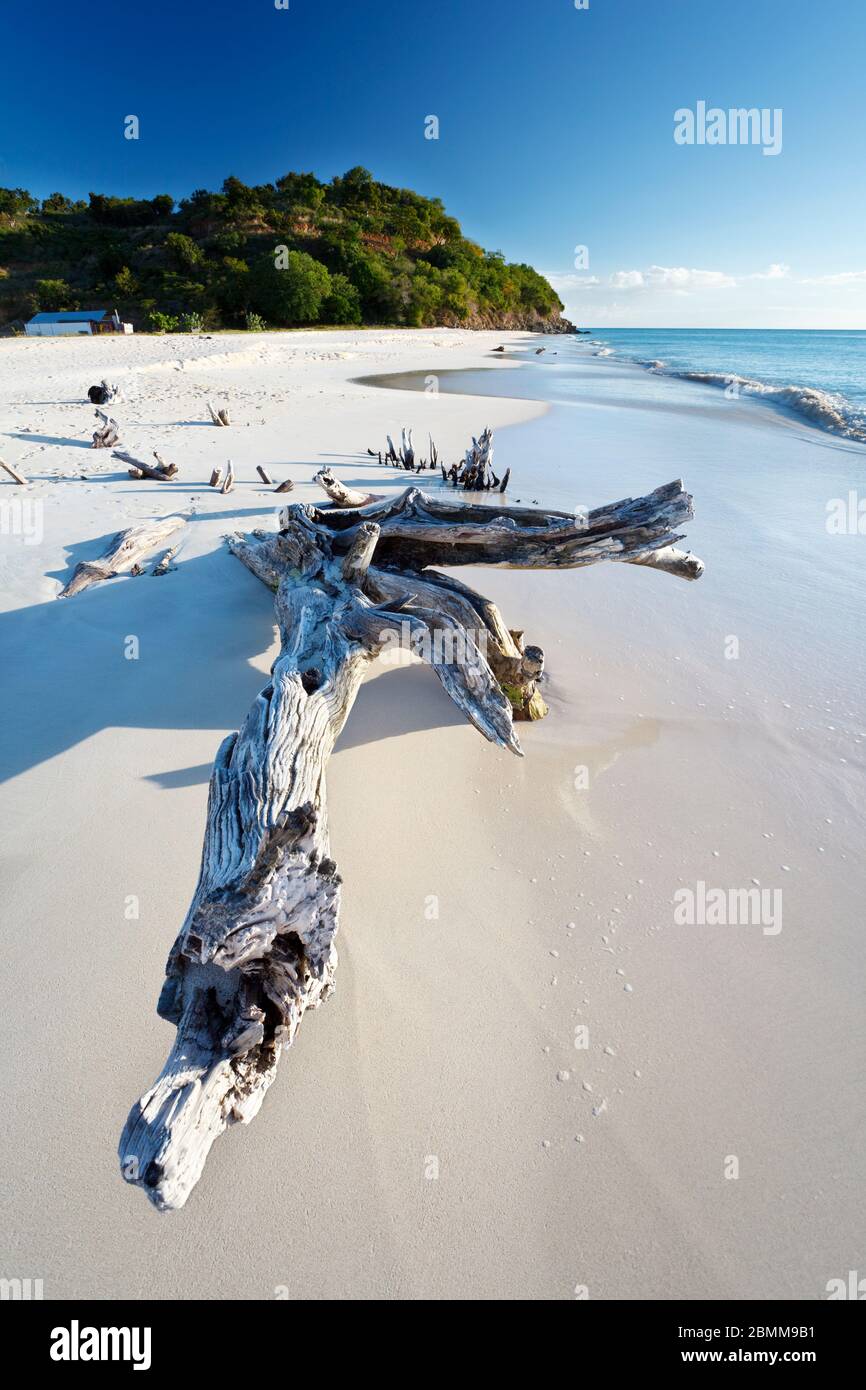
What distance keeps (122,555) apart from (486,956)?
200 inches

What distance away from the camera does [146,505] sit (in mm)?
7398

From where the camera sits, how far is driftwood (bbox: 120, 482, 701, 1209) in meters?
1.82

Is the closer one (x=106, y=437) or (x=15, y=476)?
(x=15, y=476)

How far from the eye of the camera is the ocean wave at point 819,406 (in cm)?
1547

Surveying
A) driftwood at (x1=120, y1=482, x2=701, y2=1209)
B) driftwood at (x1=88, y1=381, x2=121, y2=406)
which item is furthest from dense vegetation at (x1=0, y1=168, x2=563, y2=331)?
driftwood at (x1=120, y1=482, x2=701, y2=1209)

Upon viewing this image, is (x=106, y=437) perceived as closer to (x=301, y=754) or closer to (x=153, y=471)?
(x=153, y=471)

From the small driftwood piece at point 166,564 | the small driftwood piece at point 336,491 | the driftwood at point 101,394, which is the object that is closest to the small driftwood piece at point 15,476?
the small driftwood piece at point 166,564

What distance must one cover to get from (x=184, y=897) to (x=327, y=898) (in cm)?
118

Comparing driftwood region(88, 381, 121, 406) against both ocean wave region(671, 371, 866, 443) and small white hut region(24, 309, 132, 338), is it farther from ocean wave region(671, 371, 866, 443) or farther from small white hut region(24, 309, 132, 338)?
small white hut region(24, 309, 132, 338)

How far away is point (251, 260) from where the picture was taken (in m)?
48.9

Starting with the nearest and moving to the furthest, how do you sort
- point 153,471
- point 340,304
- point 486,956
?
point 486,956 → point 153,471 → point 340,304

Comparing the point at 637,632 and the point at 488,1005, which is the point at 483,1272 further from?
the point at 637,632

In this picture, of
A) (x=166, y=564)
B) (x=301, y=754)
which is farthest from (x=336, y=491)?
(x=301, y=754)
